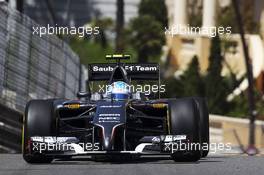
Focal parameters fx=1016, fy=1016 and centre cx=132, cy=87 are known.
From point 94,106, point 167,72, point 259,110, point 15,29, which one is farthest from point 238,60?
point 94,106

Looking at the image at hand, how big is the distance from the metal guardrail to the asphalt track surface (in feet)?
15.1

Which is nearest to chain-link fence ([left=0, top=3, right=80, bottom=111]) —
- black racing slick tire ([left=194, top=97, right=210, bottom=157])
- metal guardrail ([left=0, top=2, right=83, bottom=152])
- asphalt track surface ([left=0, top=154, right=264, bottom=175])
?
metal guardrail ([left=0, top=2, right=83, bottom=152])

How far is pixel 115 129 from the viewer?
14.2 m

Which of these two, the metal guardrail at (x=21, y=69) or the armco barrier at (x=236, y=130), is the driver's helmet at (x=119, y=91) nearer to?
the metal guardrail at (x=21, y=69)

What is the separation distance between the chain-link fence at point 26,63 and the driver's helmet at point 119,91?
4.30 metres

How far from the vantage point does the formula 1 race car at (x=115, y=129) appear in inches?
564

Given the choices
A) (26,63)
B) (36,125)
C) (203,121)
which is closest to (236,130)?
(26,63)

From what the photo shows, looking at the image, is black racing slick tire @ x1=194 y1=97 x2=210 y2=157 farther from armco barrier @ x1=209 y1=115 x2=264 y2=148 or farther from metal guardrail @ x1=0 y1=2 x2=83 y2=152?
armco barrier @ x1=209 y1=115 x2=264 y2=148

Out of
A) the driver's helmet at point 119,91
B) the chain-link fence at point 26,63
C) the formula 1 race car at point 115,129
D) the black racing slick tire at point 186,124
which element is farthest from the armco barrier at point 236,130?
the black racing slick tire at point 186,124

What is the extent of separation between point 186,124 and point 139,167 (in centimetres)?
120

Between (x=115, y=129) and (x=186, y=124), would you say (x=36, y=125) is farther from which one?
(x=186, y=124)

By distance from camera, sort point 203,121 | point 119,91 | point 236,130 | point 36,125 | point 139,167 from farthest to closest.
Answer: point 236,130
point 119,91
point 203,121
point 36,125
point 139,167

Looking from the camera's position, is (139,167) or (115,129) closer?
(139,167)

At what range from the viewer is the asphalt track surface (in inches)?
504
